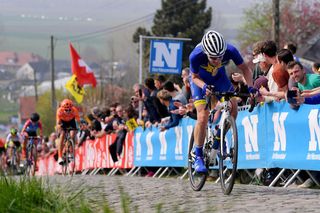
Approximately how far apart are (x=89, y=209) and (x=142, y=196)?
3.12m

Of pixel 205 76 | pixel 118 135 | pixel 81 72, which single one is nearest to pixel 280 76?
pixel 205 76

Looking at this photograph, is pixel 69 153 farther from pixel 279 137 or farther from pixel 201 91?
pixel 201 91

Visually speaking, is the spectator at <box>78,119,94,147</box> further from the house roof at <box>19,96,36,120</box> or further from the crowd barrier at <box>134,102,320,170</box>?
the house roof at <box>19,96,36,120</box>

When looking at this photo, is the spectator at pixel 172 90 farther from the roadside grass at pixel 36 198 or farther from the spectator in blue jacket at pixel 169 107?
the roadside grass at pixel 36 198

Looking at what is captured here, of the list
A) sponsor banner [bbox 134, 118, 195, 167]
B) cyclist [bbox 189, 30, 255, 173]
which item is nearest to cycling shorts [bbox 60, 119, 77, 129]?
sponsor banner [bbox 134, 118, 195, 167]

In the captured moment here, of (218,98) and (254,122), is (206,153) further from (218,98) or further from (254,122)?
(254,122)

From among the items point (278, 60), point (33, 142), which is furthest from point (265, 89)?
point (33, 142)

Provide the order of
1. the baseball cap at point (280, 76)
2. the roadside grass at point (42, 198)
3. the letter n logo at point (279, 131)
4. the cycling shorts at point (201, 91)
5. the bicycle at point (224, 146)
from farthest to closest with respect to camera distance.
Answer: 1. the baseball cap at point (280, 76)
2. the letter n logo at point (279, 131)
3. the cycling shorts at point (201, 91)
4. the bicycle at point (224, 146)
5. the roadside grass at point (42, 198)

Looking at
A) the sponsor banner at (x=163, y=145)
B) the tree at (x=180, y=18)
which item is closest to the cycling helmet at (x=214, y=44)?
the sponsor banner at (x=163, y=145)

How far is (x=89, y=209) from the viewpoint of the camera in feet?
29.6

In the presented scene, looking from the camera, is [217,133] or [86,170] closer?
[217,133]

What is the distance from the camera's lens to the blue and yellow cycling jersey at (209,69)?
39.8 feet

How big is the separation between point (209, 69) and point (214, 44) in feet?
2.44

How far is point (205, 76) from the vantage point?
12.4m
